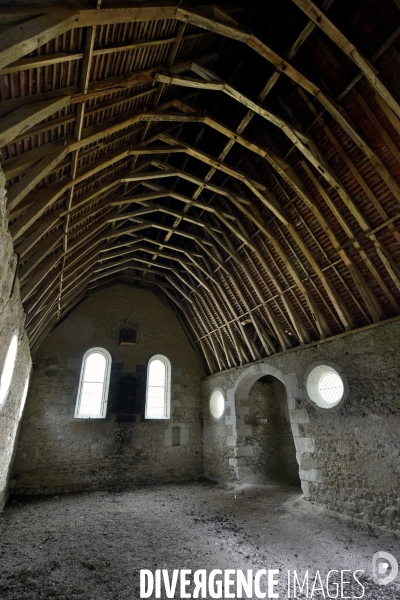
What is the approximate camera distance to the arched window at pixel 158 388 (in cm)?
966

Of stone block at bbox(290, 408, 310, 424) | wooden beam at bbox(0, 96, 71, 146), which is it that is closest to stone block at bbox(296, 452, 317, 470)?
stone block at bbox(290, 408, 310, 424)

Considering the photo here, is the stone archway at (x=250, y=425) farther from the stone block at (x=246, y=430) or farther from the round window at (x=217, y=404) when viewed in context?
the round window at (x=217, y=404)

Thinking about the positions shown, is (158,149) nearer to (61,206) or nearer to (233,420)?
(61,206)

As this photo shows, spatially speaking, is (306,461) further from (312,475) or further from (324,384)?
(324,384)

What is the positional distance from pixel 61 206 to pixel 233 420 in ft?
23.2

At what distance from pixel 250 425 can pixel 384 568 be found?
5.13 m

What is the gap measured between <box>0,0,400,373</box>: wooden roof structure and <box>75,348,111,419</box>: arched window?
2056 mm

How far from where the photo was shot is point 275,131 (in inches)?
225

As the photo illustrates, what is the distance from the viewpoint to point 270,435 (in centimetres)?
886

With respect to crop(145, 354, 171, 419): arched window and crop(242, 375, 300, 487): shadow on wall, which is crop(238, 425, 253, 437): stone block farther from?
crop(145, 354, 171, 419): arched window

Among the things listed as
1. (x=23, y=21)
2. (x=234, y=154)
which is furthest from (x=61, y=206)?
(x=234, y=154)

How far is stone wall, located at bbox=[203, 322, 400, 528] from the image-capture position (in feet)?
15.6

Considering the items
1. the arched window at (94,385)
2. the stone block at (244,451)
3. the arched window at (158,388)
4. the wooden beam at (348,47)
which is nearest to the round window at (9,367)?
the arched window at (94,385)

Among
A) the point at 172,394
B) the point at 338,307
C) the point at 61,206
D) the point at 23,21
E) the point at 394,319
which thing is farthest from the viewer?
the point at 172,394
